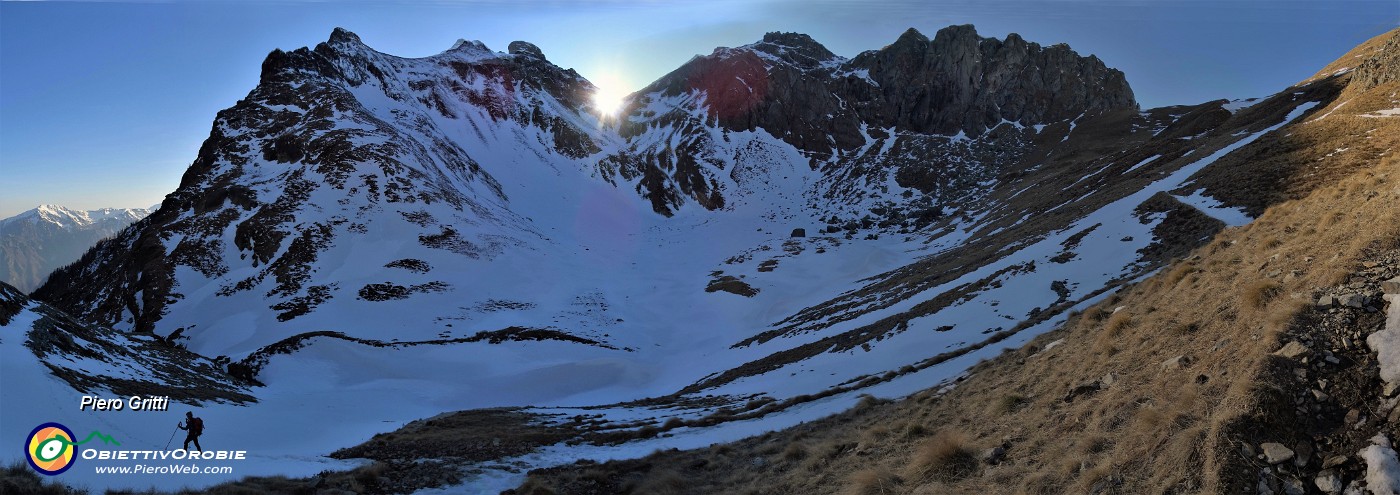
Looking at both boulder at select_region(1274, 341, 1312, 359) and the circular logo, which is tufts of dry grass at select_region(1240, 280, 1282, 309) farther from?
the circular logo

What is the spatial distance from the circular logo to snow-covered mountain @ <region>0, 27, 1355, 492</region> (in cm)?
983

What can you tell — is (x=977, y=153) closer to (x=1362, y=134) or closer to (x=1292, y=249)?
(x=1362, y=134)

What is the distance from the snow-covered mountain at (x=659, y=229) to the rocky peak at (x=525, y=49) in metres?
17.1

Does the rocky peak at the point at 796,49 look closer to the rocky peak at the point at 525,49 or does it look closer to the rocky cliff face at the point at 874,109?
the rocky cliff face at the point at 874,109

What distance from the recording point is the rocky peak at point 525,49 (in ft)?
572

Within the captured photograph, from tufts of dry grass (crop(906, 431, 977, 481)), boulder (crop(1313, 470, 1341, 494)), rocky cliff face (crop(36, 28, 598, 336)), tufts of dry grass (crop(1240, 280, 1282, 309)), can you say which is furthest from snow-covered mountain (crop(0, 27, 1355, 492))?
boulder (crop(1313, 470, 1341, 494))

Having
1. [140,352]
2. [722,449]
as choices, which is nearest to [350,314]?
[140,352]

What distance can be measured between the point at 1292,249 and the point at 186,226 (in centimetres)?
8238

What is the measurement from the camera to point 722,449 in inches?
592

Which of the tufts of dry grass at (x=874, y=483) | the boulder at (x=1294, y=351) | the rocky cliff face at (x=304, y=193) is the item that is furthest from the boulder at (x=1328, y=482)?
the rocky cliff face at (x=304, y=193)

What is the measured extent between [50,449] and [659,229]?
327 feet

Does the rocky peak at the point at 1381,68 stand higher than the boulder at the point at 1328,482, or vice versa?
the rocky peak at the point at 1381,68

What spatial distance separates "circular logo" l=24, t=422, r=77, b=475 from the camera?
37.2ft

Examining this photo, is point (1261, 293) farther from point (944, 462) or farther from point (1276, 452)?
point (944, 462)
